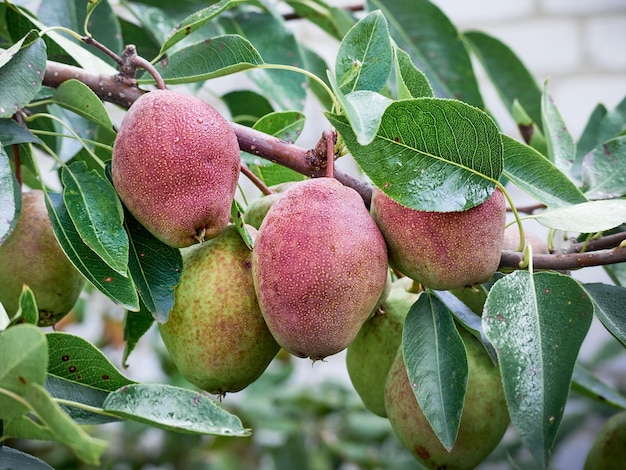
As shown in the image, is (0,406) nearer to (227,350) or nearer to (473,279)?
(227,350)

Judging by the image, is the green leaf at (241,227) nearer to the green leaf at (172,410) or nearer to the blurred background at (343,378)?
the green leaf at (172,410)

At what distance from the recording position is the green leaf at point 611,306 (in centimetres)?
59

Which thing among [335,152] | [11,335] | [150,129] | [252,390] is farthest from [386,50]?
[252,390]

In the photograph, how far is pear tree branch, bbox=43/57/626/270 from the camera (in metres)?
0.59

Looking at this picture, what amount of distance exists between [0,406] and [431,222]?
286mm

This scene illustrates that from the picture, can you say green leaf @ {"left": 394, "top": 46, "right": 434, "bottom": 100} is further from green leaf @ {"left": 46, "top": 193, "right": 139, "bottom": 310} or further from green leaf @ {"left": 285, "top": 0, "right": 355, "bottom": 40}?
green leaf @ {"left": 285, "top": 0, "right": 355, "bottom": 40}

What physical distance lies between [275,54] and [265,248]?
1.41 ft

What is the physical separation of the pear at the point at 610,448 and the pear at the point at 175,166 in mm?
466

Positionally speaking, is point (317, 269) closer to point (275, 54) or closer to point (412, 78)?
point (412, 78)

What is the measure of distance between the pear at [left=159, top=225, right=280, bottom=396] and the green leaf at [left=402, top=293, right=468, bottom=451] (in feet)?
0.35

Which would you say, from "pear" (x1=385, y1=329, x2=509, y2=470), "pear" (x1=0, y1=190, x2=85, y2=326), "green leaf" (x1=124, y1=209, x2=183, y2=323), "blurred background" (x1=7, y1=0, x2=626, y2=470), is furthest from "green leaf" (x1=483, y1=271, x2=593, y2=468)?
"blurred background" (x1=7, y1=0, x2=626, y2=470)

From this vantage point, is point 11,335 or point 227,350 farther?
point 227,350

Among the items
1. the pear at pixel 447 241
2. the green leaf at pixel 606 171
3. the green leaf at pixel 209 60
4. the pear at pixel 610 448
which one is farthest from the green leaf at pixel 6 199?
the pear at pixel 610 448

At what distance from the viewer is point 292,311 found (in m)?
0.51
